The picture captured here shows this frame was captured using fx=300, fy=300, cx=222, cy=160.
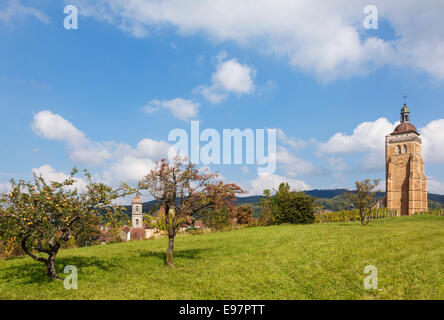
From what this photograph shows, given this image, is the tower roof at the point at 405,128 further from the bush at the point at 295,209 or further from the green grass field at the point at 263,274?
the green grass field at the point at 263,274

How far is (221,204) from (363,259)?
25.2ft

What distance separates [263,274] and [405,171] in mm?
69179

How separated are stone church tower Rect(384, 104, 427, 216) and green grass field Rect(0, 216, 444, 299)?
5423cm

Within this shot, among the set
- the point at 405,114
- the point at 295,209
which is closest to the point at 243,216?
the point at 295,209

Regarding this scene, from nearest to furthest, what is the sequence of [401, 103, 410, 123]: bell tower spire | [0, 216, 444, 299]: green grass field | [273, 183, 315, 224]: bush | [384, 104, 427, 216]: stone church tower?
[0, 216, 444, 299]: green grass field
[273, 183, 315, 224]: bush
[384, 104, 427, 216]: stone church tower
[401, 103, 410, 123]: bell tower spire

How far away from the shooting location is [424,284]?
10797mm

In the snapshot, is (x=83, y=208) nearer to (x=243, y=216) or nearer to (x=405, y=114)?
(x=243, y=216)

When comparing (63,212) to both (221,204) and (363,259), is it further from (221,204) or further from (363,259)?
(363,259)

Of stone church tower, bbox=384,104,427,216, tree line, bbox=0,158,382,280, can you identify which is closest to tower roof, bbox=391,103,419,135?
stone church tower, bbox=384,104,427,216

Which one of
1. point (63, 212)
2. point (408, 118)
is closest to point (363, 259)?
point (63, 212)

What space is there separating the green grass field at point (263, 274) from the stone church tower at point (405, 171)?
54231 millimetres

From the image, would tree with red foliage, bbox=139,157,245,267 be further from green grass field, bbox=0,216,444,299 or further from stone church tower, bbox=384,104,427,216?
stone church tower, bbox=384,104,427,216

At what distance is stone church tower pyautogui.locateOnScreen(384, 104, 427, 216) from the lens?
6631cm

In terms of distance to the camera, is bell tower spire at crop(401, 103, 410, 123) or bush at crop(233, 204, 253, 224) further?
bell tower spire at crop(401, 103, 410, 123)
